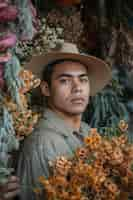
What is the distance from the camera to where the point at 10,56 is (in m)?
1.52

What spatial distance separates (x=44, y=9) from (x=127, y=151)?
1630mm

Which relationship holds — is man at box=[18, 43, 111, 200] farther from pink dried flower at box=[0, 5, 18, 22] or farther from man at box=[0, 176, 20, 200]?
pink dried flower at box=[0, 5, 18, 22]

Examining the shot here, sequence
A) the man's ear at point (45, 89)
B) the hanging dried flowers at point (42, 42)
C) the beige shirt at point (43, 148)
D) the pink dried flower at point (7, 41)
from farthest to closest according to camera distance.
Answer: the hanging dried flowers at point (42, 42) → the man's ear at point (45, 89) → the beige shirt at point (43, 148) → the pink dried flower at point (7, 41)

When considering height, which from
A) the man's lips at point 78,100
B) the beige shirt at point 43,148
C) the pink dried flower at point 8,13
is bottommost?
the beige shirt at point 43,148

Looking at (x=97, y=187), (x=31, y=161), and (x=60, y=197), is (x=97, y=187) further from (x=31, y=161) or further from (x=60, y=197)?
(x=31, y=161)

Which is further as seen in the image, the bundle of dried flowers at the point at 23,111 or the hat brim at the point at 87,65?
the hat brim at the point at 87,65

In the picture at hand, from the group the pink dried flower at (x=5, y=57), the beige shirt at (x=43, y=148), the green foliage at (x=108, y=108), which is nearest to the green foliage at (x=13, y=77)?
the pink dried flower at (x=5, y=57)

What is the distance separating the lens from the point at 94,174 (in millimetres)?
1520

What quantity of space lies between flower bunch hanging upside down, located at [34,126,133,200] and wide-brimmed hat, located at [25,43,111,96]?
0.56 m

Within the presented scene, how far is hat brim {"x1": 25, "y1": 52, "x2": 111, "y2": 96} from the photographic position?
2104 mm

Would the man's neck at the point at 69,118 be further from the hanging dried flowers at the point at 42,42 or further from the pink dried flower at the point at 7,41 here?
the pink dried flower at the point at 7,41

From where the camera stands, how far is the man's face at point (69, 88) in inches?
81.6

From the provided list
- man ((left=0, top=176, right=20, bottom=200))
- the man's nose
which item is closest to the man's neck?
the man's nose

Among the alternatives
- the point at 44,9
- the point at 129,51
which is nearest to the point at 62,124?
the point at 129,51
